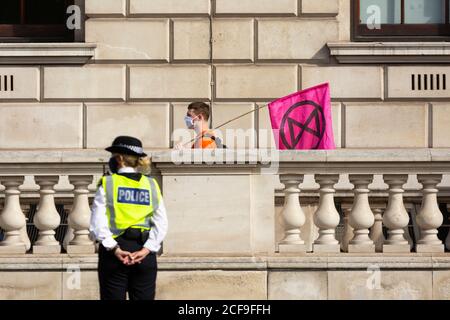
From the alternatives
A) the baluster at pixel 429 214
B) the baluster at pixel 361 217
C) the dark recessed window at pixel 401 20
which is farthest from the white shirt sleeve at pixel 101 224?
the dark recessed window at pixel 401 20

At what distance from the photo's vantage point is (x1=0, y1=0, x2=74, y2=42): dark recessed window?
21312 mm

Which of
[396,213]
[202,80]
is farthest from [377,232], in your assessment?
[202,80]

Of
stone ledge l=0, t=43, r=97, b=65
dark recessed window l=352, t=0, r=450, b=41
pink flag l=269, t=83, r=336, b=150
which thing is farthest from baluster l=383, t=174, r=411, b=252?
stone ledge l=0, t=43, r=97, b=65

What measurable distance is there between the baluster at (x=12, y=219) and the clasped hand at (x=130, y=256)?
228cm

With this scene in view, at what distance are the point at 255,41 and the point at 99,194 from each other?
9774mm

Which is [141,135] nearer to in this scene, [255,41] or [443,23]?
[255,41]

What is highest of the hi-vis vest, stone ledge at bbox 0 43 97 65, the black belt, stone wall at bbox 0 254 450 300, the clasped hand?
stone ledge at bbox 0 43 97 65

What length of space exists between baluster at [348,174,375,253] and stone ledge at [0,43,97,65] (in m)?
7.98

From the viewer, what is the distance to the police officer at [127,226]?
37.1 ft

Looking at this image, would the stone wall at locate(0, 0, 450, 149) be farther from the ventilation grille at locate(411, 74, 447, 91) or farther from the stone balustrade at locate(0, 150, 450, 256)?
the stone balustrade at locate(0, 150, 450, 256)

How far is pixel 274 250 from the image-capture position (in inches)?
529

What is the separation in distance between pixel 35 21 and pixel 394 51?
Result: 4800 millimetres

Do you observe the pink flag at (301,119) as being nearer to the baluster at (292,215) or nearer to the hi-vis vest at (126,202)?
the baluster at (292,215)

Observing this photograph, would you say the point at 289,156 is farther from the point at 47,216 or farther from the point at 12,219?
the point at 12,219
